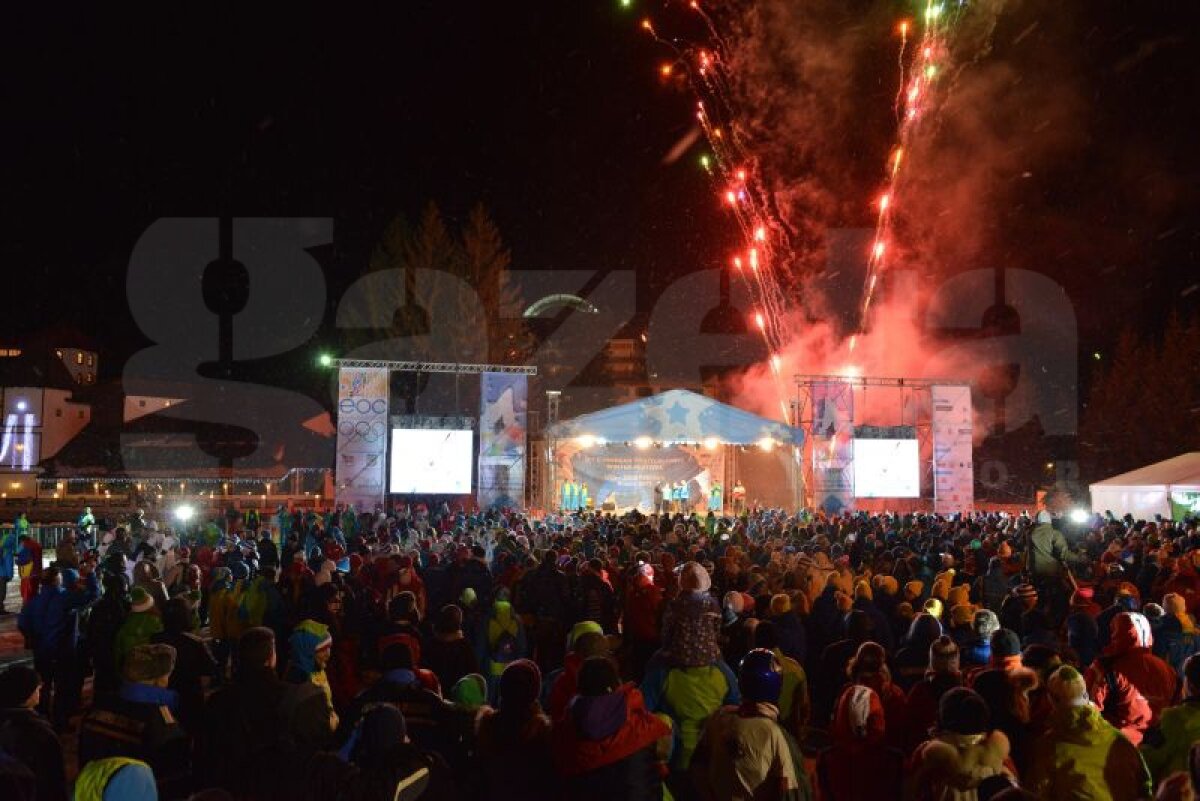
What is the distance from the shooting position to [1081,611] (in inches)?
282

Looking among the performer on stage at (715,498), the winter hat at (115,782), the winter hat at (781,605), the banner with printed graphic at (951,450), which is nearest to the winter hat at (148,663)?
the winter hat at (115,782)

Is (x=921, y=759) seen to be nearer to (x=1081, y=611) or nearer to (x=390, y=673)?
(x=390, y=673)

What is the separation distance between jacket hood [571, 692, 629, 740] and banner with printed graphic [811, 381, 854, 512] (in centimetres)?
2521

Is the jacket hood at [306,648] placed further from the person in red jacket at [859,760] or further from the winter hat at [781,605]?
the winter hat at [781,605]

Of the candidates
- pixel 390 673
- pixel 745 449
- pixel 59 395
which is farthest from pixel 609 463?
pixel 59 395

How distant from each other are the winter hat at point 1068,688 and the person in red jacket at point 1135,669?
167cm

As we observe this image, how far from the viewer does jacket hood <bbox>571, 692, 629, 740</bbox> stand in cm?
333

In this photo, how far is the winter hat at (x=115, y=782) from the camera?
2.85 m

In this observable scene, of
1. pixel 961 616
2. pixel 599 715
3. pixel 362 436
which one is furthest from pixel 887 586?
pixel 362 436

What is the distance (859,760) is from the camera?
11.7ft

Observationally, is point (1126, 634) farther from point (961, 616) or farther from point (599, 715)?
point (599, 715)

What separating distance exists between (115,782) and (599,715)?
5.22 ft

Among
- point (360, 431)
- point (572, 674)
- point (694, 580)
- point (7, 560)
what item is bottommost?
point (7, 560)

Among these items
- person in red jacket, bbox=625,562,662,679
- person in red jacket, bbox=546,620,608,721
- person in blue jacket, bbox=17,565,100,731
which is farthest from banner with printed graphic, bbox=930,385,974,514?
person in red jacket, bbox=546,620,608,721
